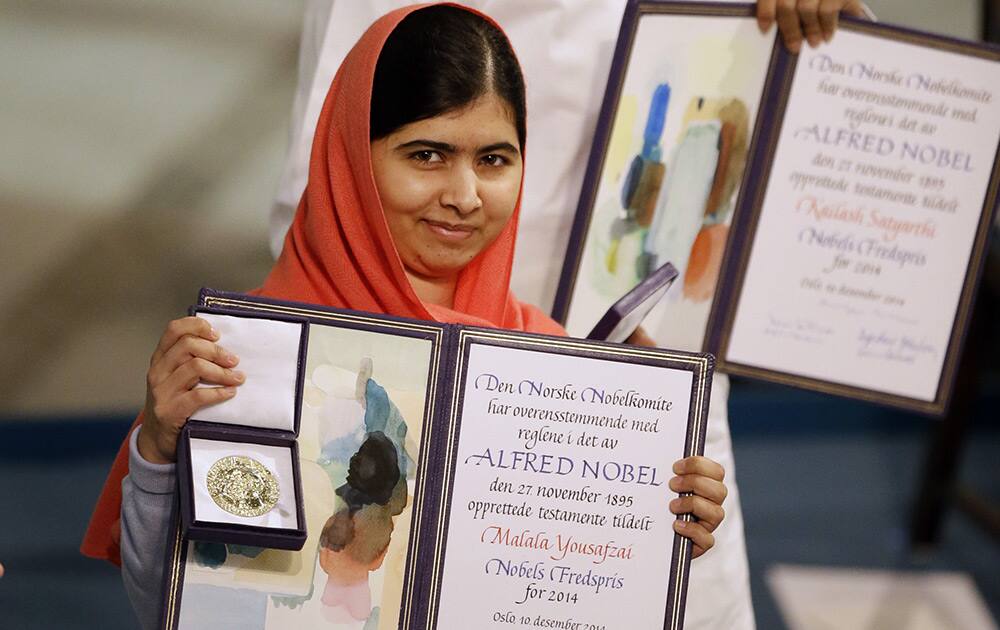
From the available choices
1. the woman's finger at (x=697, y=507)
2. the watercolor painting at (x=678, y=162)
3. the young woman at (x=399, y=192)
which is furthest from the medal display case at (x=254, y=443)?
the watercolor painting at (x=678, y=162)

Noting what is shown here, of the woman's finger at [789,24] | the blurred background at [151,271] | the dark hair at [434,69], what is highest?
the woman's finger at [789,24]

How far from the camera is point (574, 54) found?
2.33 m

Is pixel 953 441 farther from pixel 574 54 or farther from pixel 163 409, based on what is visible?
pixel 163 409

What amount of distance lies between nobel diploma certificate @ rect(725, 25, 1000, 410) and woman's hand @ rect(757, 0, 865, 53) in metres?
0.02

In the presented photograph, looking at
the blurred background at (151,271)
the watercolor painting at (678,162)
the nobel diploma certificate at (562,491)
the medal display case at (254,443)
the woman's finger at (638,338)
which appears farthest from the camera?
the blurred background at (151,271)

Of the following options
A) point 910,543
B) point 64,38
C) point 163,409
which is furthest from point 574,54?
point 910,543

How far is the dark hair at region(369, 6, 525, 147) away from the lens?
1632mm

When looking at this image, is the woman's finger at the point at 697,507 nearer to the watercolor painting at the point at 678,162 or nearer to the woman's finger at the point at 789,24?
the watercolor painting at the point at 678,162

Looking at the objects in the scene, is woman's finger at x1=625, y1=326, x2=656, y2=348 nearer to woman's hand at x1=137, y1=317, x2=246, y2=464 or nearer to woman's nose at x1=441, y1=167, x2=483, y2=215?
woman's nose at x1=441, y1=167, x2=483, y2=215

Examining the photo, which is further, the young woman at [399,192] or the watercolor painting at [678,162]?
the watercolor painting at [678,162]

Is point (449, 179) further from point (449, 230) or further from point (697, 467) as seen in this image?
point (697, 467)

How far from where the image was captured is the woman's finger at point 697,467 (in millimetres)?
1534

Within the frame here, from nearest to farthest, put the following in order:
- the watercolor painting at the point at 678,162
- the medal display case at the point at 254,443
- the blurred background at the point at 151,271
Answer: the medal display case at the point at 254,443 → the watercolor painting at the point at 678,162 → the blurred background at the point at 151,271

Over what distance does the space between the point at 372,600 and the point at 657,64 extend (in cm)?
104
